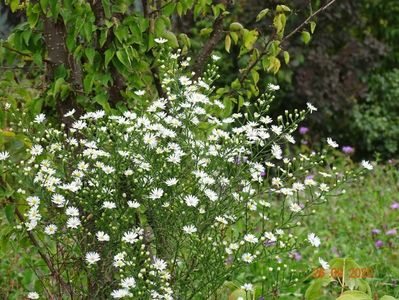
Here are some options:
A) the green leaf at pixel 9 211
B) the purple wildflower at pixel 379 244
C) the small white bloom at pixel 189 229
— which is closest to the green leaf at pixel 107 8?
the green leaf at pixel 9 211

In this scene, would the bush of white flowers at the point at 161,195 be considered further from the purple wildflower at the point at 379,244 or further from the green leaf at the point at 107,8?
the purple wildflower at the point at 379,244

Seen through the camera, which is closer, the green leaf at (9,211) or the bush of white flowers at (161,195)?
the bush of white flowers at (161,195)

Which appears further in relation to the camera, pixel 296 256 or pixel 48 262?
pixel 296 256

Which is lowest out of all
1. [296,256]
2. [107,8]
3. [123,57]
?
[296,256]

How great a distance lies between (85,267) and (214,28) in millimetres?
1296

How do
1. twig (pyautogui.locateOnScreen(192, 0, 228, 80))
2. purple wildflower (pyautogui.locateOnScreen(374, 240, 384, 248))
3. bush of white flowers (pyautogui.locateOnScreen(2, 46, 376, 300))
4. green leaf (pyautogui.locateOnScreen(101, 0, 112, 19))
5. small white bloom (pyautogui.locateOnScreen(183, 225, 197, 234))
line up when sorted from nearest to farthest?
small white bloom (pyautogui.locateOnScreen(183, 225, 197, 234)) → bush of white flowers (pyautogui.locateOnScreen(2, 46, 376, 300)) → green leaf (pyautogui.locateOnScreen(101, 0, 112, 19)) → twig (pyautogui.locateOnScreen(192, 0, 228, 80)) → purple wildflower (pyautogui.locateOnScreen(374, 240, 384, 248))

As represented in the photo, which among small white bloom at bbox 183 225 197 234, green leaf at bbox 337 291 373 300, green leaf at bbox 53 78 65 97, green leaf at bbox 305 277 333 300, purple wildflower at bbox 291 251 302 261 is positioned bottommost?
green leaf at bbox 337 291 373 300

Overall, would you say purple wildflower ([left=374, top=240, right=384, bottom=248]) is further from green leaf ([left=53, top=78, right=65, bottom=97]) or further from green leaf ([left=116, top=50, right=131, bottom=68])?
green leaf ([left=53, top=78, right=65, bottom=97])

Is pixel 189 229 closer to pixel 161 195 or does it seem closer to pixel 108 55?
pixel 161 195

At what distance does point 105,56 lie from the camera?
3.00 meters

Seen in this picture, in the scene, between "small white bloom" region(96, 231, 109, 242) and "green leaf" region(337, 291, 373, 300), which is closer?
"small white bloom" region(96, 231, 109, 242)

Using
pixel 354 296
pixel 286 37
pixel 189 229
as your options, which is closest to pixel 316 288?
pixel 354 296

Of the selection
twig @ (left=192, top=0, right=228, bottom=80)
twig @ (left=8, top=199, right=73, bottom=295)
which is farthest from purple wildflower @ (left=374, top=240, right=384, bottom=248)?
Answer: twig @ (left=8, top=199, right=73, bottom=295)

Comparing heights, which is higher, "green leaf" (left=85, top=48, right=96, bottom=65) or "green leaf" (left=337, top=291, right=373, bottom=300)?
"green leaf" (left=85, top=48, right=96, bottom=65)
